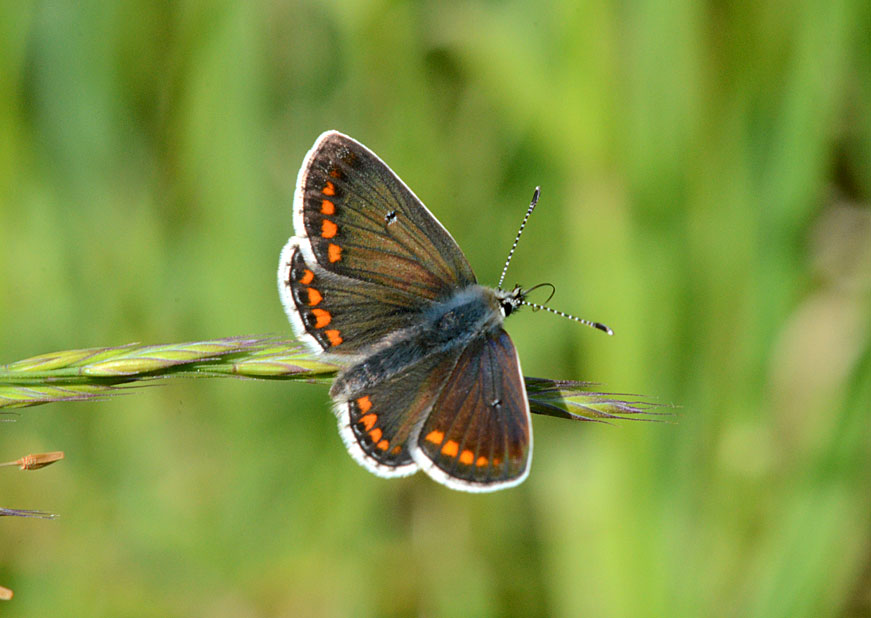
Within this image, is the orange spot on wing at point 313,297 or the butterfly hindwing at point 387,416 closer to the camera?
the butterfly hindwing at point 387,416

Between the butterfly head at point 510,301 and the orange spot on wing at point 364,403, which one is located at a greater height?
the butterfly head at point 510,301

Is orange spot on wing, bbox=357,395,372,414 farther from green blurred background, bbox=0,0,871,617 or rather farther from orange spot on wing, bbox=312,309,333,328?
green blurred background, bbox=0,0,871,617

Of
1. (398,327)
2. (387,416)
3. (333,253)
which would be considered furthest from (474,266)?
(387,416)

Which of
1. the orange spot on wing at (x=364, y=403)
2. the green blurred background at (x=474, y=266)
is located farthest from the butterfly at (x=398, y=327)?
the green blurred background at (x=474, y=266)

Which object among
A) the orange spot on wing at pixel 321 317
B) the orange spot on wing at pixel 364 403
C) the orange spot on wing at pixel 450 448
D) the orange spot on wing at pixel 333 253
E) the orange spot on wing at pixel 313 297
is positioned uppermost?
the orange spot on wing at pixel 333 253

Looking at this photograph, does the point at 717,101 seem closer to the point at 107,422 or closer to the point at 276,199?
the point at 276,199

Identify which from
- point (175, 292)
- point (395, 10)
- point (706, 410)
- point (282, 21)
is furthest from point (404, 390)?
point (282, 21)

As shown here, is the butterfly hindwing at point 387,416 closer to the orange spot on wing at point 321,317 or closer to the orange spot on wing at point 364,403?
the orange spot on wing at point 364,403

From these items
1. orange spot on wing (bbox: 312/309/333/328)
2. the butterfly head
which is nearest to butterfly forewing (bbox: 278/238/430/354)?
orange spot on wing (bbox: 312/309/333/328)

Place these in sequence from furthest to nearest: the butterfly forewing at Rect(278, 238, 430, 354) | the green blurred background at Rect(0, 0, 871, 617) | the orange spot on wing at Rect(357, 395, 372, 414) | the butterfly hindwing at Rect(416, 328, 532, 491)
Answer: the green blurred background at Rect(0, 0, 871, 617), the butterfly forewing at Rect(278, 238, 430, 354), the orange spot on wing at Rect(357, 395, 372, 414), the butterfly hindwing at Rect(416, 328, 532, 491)
